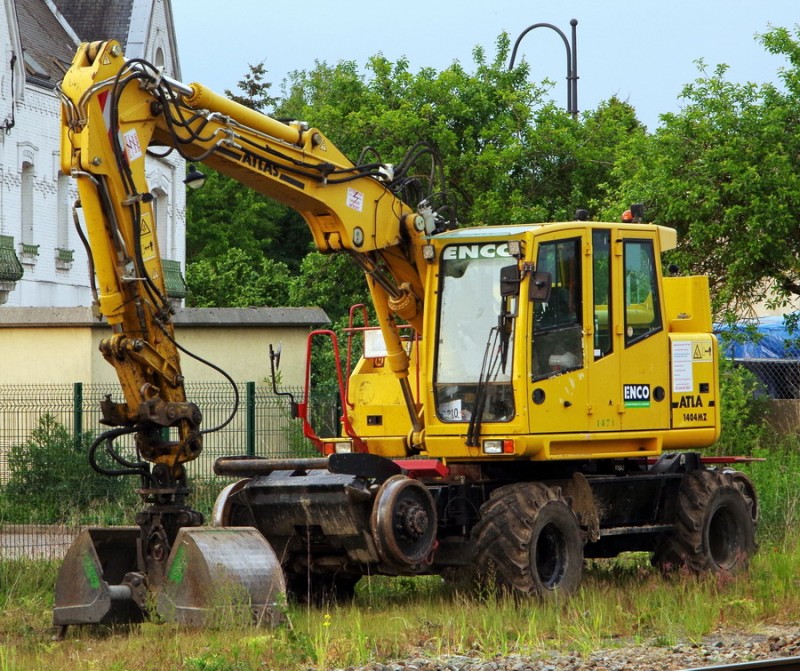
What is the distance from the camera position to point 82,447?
21.8m

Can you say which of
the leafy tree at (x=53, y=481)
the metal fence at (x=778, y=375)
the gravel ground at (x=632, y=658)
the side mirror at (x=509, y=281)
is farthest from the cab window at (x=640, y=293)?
the metal fence at (x=778, y=375)

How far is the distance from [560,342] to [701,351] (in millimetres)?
1868

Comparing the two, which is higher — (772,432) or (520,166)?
(520,166)

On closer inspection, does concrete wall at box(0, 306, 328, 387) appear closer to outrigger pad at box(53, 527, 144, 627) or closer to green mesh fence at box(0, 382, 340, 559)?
green mesh fence at box(0, 382, 340, 559)

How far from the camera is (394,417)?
13891 millimetres

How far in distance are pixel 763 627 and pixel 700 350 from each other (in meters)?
3.18

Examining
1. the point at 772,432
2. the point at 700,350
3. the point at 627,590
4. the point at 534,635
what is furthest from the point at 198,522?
the point at 772,432

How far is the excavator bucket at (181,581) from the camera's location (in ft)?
34.9

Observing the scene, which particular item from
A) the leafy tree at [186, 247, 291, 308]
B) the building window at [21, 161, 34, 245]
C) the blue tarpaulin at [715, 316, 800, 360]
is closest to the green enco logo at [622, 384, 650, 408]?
the blue tarpaulin at [715, 316, 800, 360]

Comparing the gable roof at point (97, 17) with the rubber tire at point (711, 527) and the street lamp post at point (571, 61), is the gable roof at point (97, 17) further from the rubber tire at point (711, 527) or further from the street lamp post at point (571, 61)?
the rubber tire at point (711, 527)

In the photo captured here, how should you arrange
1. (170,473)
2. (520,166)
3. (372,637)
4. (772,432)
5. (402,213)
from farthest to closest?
(520,166)
(772,432)
(402,213)
(170,473)
(372,637)

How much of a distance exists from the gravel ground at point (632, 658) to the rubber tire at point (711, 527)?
3.01 m

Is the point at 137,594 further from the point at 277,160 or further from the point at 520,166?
the point at 520,166

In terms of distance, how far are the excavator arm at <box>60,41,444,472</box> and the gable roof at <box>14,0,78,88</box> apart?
79.0ft
